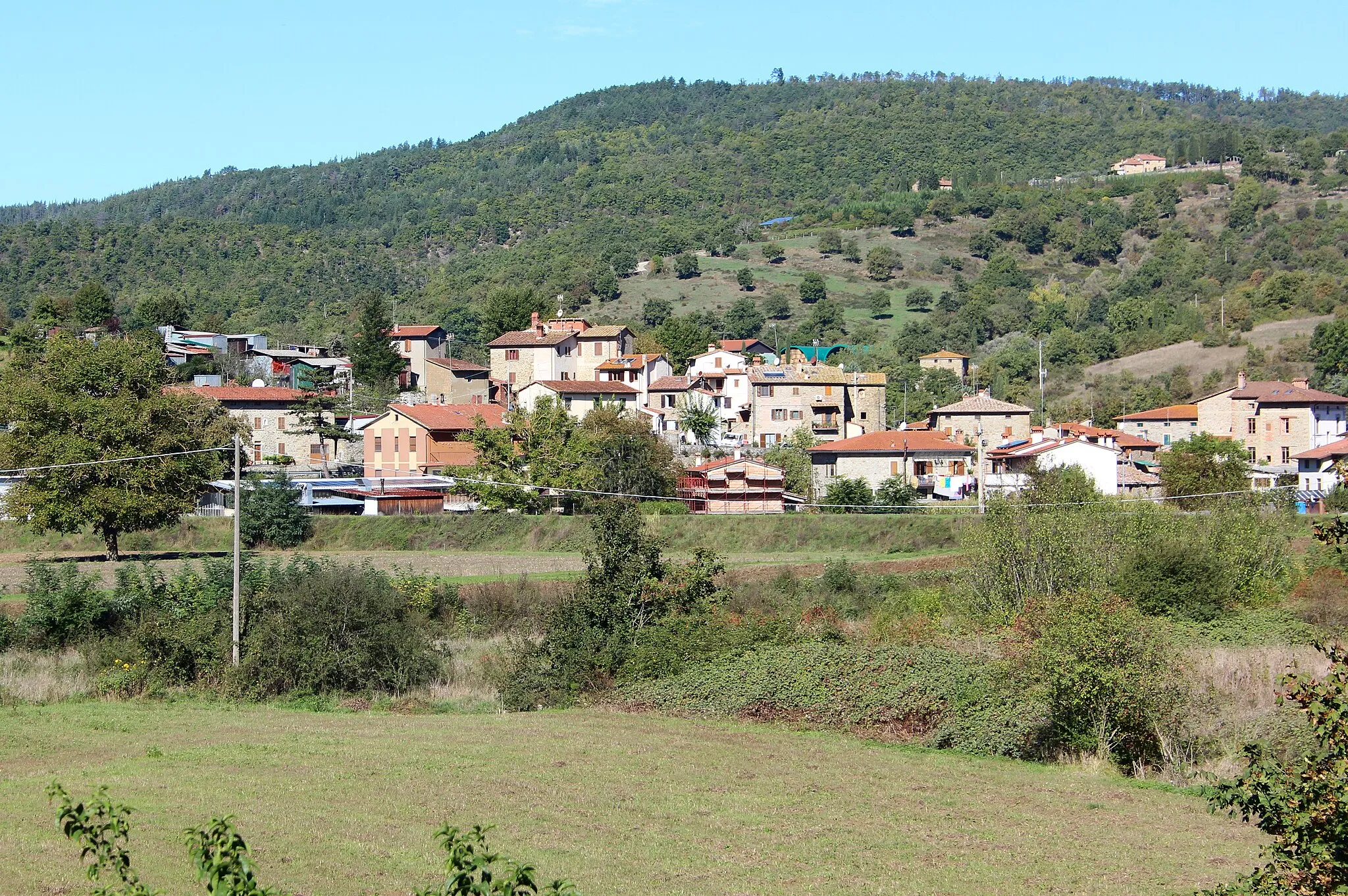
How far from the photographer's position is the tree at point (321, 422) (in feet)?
245

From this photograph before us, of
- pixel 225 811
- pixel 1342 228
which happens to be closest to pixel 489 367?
pixel 225 811

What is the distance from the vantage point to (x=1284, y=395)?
260 feet

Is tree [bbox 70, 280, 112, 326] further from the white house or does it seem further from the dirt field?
the dirt field

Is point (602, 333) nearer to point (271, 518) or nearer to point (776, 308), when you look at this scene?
point (271, 518)

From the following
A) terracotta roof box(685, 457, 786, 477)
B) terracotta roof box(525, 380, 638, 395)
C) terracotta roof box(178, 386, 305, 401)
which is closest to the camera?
terracotta roof box(685, 457, 786, 477)

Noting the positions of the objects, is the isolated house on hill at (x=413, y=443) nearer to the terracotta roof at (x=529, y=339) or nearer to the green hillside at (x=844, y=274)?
the terracotta roof at (x=529, y=339)

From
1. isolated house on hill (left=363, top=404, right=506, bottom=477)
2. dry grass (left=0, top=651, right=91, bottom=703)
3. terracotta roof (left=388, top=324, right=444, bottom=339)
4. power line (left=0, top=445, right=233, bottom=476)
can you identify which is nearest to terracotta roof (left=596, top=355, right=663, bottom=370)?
terracotta roof (left=388, top=324, right=444, bottom=339)

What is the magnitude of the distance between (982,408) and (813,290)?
2944 inches

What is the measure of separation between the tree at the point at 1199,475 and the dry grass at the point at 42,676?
4382 centimetres

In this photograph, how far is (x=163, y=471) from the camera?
47.5 m

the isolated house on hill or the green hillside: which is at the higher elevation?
the green hillside

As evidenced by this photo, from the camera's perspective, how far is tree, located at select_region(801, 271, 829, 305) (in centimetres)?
15525

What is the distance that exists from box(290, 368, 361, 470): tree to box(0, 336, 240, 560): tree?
23.5m

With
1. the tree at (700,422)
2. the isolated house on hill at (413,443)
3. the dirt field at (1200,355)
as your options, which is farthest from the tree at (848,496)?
the dirt field at (1200,355)
